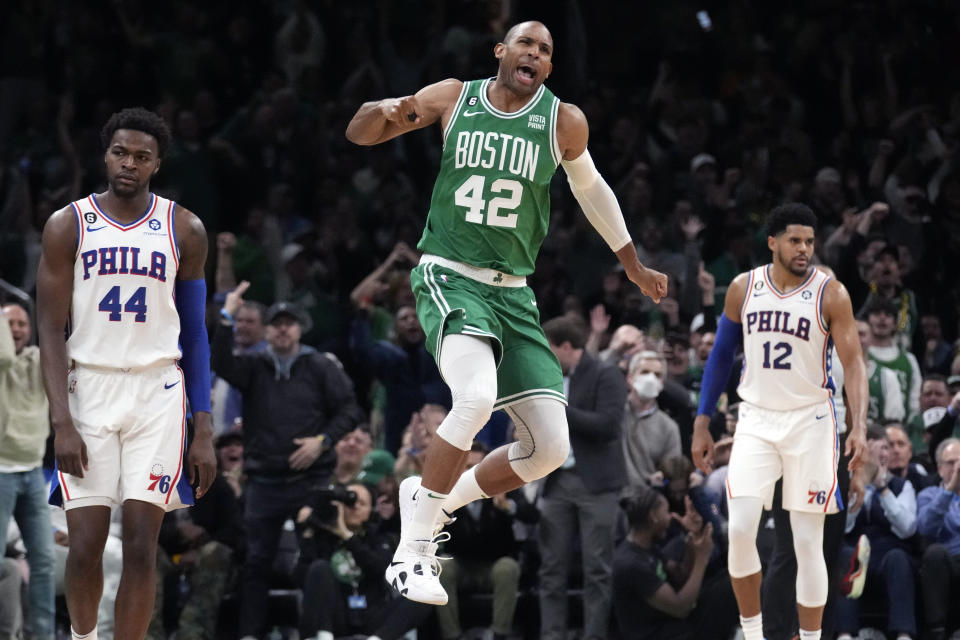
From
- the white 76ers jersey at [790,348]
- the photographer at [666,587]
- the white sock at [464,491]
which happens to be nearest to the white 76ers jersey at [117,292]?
the white sock at [464,491]

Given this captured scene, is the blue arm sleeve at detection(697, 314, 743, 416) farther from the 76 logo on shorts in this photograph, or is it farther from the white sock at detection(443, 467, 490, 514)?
the 76 logo on shorts

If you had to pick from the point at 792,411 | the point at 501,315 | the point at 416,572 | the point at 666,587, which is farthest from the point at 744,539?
the point at 416,572

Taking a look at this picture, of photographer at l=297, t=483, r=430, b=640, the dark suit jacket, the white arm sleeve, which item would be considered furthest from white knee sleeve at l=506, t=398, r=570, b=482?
the dark suit jacket

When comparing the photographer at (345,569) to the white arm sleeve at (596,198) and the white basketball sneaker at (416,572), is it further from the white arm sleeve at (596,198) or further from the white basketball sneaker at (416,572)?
the white arm sleeve at (596,198)

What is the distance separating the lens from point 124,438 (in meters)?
6.71

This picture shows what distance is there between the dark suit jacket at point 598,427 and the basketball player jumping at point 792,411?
6.09 feet

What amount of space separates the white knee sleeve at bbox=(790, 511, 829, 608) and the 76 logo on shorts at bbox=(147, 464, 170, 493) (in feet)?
12.3

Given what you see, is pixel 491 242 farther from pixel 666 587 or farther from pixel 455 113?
pixel 666 587

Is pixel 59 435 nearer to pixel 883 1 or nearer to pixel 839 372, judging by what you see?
pixel 839 372

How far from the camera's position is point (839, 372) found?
9.89m

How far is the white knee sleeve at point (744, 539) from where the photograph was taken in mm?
8625

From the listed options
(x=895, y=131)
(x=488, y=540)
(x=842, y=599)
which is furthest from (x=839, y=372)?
(x=895, y=131)

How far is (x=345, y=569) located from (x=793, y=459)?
3417 millimetres

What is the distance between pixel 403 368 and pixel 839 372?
3929 millimetres
